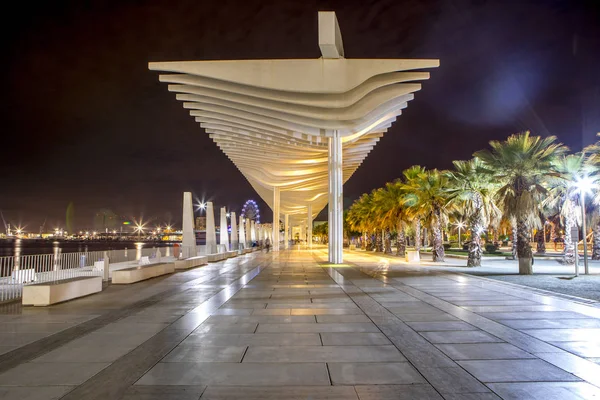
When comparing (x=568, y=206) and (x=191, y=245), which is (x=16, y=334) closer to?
(x=191, y=245)

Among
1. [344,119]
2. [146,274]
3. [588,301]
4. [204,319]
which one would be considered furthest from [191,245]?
[588,301]

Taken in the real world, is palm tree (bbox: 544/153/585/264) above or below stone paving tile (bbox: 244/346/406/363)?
above

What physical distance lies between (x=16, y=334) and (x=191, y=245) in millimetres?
17401

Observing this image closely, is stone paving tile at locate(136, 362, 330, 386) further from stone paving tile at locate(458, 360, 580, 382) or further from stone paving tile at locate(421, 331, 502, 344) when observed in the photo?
stone paving tile at locate(421, 331, 502, 344)

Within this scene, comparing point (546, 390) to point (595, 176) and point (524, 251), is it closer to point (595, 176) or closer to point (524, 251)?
point (524, 251)

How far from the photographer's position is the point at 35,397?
4.46 m

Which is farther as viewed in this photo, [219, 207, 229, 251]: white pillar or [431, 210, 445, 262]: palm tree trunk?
[219, 207, 229, 251]: white pillar

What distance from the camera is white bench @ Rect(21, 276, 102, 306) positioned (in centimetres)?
1033

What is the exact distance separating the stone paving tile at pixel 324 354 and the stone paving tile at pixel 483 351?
74 centimetres

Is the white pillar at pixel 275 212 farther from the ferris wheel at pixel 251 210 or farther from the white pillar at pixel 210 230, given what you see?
the ferris wheel at pixel 251 210

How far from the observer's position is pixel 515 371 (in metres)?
5.25

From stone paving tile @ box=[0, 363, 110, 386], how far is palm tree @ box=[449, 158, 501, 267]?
20360 mm

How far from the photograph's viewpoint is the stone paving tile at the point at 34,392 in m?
4.46

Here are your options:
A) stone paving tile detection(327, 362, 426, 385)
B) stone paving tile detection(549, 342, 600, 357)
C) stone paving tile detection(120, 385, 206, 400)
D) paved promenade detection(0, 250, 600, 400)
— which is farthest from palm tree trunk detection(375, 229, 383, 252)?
stone paving tile detection(120, 385, 206, 400)
